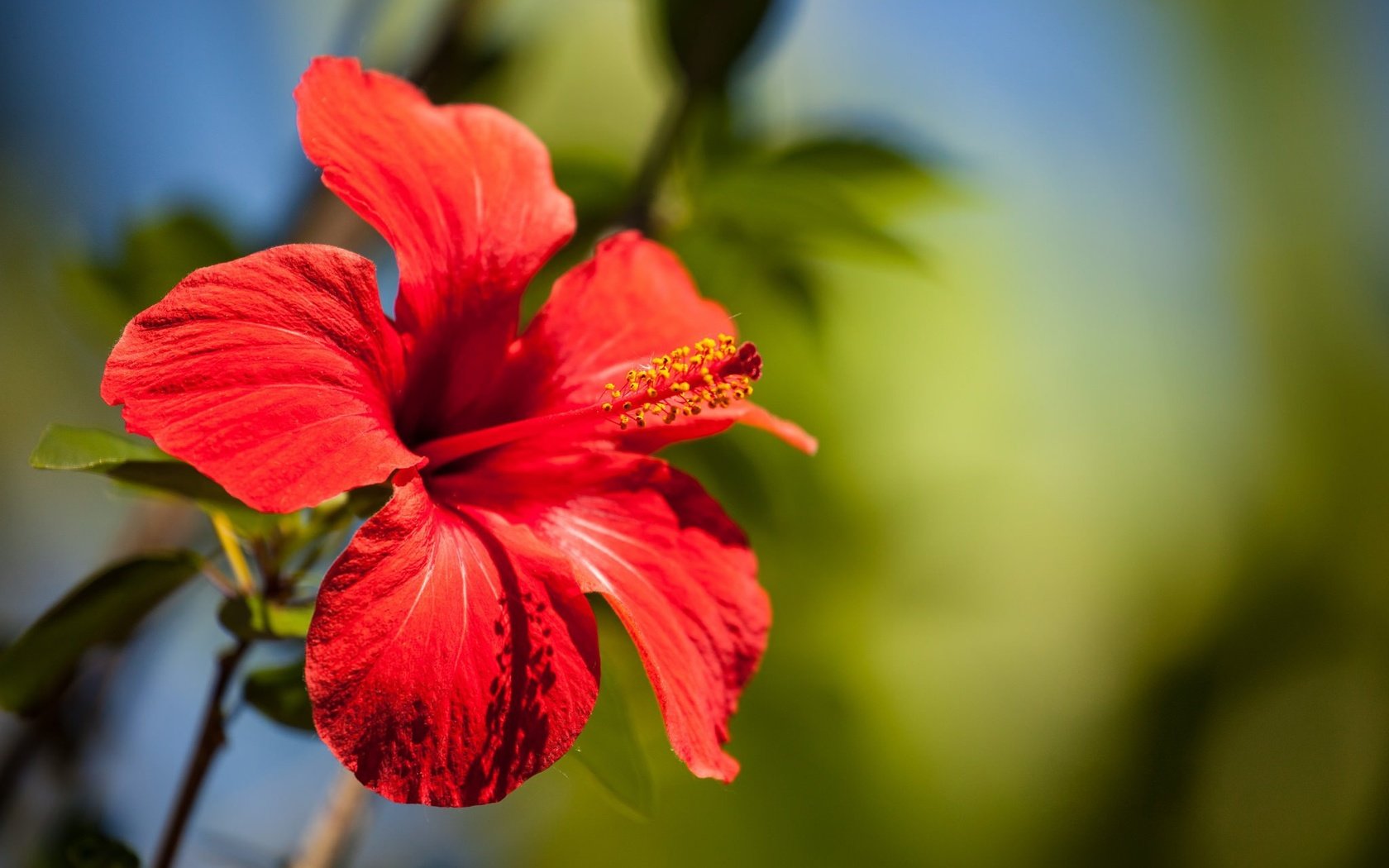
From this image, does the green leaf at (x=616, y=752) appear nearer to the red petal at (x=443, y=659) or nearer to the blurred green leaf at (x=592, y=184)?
the red petal at (x=443, y=659)

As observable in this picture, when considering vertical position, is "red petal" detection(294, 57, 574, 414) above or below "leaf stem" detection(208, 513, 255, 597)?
above

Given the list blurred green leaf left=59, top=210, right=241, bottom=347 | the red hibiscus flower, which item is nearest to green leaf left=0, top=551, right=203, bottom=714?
the red hibiscus flower

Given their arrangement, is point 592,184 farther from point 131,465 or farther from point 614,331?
point 131,465

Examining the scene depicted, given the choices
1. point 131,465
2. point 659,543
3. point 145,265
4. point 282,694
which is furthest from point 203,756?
point 145,265

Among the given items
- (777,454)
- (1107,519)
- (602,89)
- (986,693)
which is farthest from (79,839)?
(1107,519)

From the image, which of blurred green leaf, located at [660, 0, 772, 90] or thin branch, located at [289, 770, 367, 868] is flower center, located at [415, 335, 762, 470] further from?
blurred green leaf, located at [660, 0, 772, 90]

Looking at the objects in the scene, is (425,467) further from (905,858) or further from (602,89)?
(905,858)

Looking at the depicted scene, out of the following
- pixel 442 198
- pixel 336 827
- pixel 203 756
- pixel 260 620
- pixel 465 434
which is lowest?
pixel 336 827
